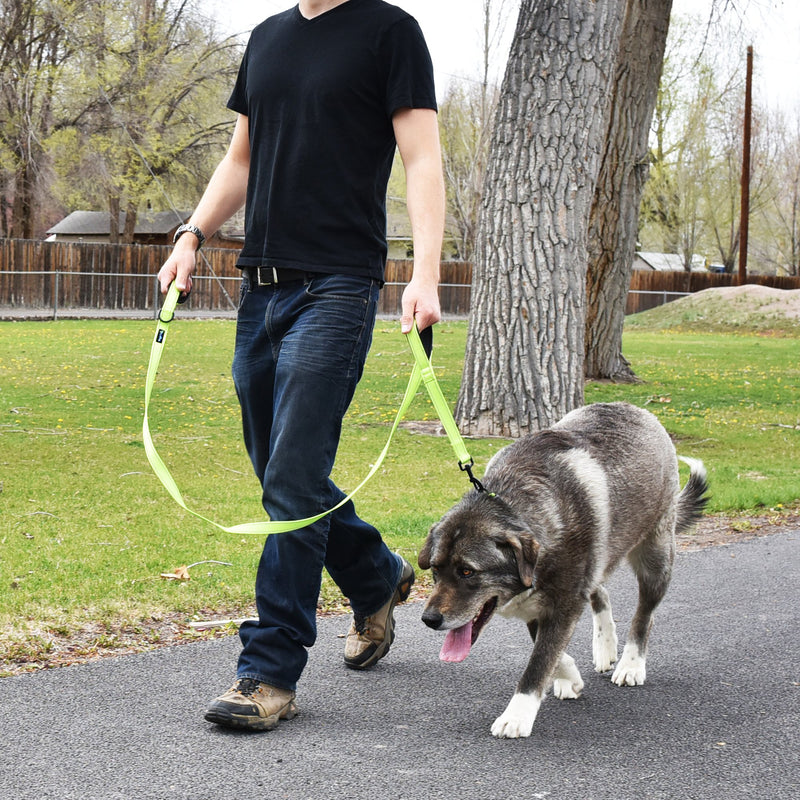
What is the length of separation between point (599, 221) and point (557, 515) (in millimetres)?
13543

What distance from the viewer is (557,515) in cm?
378

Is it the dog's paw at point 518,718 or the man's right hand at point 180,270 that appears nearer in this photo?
the dog's paw at point 518,718

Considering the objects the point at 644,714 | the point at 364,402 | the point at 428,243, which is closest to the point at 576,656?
the point at 644,714

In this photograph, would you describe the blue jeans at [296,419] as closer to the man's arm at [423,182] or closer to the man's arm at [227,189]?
the man's arm at [423,182]

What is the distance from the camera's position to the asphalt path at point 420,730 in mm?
3205

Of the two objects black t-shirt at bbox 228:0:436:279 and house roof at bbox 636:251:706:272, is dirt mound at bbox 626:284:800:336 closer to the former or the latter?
black t-shirt at bbox 228:0:436:279

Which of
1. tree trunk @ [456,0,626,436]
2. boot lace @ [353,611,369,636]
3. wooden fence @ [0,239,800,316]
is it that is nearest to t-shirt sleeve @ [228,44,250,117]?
boot lace @ [353,611,369,636]

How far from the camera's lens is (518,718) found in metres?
3.66

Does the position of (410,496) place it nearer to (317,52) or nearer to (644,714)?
(644,714)

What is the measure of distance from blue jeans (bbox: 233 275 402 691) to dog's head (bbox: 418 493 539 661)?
467 millimetres

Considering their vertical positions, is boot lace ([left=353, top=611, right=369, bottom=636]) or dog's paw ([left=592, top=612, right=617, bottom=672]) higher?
boot lace ([left=353, top=611, right=369, bottom=636])

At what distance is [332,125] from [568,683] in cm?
230

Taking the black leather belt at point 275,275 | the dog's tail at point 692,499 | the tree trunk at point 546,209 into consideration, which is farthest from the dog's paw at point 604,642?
the tree trunk at point 546,209

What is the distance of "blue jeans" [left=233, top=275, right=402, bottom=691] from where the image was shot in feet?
12.1
